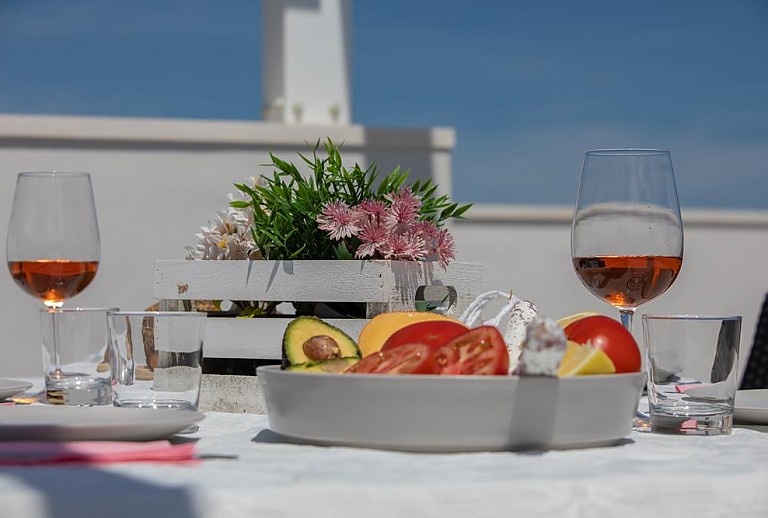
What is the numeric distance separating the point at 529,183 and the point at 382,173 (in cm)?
993

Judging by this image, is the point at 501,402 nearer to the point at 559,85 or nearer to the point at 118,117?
the point at 118,117

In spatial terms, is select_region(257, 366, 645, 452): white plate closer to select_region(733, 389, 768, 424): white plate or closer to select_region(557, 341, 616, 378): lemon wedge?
select_region(557, 341, 616, 378): lemon wedge

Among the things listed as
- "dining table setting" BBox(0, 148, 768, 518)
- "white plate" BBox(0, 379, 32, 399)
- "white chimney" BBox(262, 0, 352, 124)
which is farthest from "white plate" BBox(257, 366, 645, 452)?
"white chimney" BBox(262, 0, 352, 124)

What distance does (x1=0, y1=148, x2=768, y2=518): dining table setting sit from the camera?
0.66m

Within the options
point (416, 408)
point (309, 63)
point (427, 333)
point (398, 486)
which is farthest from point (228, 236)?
point (309, 63)

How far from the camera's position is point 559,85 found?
9.30 meters

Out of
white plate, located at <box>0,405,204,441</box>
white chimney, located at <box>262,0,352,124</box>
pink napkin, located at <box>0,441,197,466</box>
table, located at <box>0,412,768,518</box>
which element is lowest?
table, located at <box>0,412,768,518</box>

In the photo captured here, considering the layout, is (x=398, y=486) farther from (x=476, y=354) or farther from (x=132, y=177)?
(x=132, y=177)

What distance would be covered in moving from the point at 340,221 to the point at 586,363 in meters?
0.38

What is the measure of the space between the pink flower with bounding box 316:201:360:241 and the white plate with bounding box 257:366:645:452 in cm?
32

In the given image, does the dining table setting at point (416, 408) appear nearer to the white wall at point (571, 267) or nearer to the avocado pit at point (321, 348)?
the avocado pit at point (321, 348)

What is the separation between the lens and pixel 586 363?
33.7 inches

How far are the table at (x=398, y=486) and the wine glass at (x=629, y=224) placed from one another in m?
0.31

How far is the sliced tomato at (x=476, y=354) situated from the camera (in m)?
0.81
